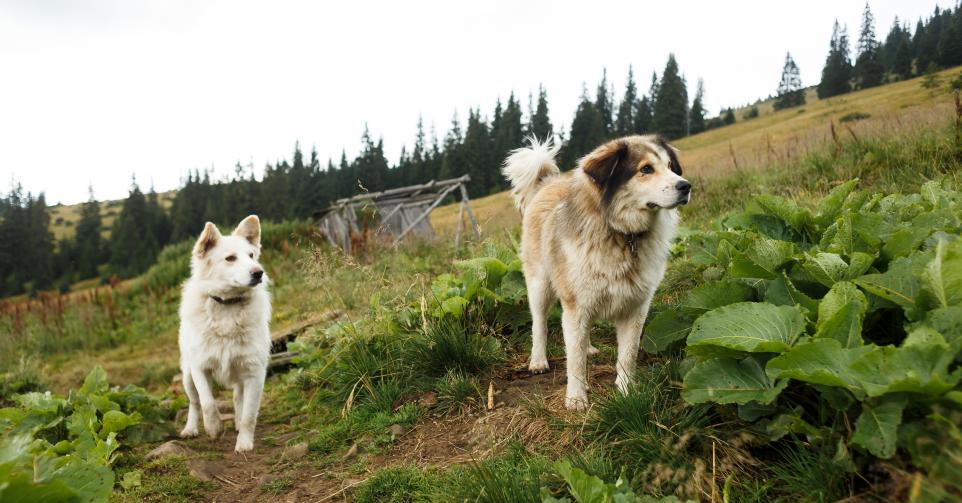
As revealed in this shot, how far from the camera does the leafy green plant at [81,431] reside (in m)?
1.88

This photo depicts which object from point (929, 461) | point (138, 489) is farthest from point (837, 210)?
point (138, 489)

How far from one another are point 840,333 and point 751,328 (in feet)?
1.04

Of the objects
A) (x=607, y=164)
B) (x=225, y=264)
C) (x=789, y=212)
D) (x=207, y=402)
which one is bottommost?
(x=207, y=402)

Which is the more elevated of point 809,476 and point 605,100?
point 605,100

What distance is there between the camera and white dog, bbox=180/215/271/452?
475 centimetres

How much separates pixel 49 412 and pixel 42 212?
9569cm

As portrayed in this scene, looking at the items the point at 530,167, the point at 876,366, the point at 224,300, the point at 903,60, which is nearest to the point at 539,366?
the point at 530,167

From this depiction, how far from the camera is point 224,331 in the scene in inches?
188

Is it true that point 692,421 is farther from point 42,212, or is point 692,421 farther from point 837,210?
point 42,212

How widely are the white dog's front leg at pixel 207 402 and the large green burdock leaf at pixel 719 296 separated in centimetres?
402

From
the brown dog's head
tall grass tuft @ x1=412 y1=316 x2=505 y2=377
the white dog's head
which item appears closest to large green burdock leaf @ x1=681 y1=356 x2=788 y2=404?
the brown dog's head

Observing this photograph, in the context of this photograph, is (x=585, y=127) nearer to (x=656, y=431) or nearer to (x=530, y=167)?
(x=530, y=167)

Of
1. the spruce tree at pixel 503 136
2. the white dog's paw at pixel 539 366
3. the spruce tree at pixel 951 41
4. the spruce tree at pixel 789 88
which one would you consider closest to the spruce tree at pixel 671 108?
the spruce tree at pixel 789 88

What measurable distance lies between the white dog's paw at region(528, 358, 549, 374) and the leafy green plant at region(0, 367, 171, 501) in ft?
9.46
